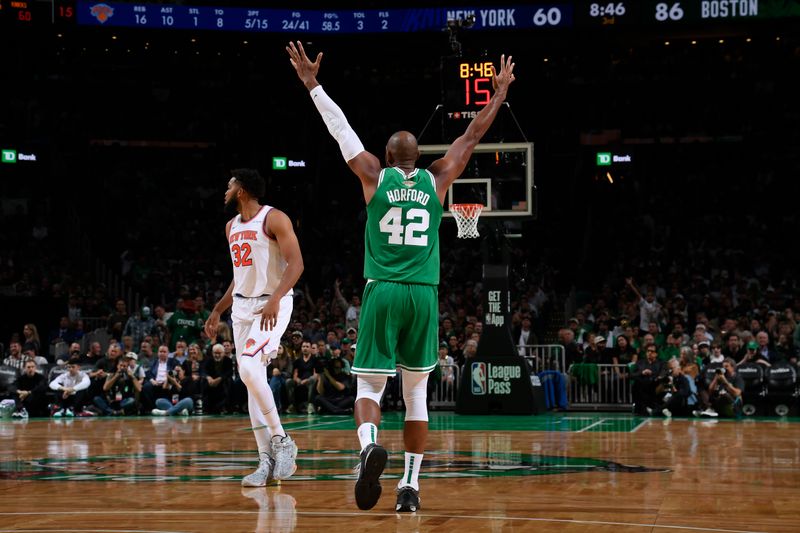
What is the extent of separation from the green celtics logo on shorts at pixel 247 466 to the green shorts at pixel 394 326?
2.13 metres

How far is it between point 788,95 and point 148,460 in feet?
84.3

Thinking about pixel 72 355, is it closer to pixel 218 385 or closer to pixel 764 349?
pixel 218 385

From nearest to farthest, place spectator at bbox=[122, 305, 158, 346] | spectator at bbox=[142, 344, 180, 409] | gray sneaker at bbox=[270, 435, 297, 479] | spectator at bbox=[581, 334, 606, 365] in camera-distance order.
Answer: gray sneaker at bbox=[270, 435, 297, 479], spectator at bbox=[142, 344, 180, 409], spectator at bbox=[581, 334, 606, 365], spectator at bbox=[122, 305, 158, 346]

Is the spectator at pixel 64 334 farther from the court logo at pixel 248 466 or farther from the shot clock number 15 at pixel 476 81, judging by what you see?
the court logo at pixel 248 466

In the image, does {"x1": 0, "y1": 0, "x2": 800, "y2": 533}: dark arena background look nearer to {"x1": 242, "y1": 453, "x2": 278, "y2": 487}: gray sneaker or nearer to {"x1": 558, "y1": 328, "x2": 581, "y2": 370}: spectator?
{"x1": 558, "y1": 328, "x2": 581, "y2": 370}: spectator

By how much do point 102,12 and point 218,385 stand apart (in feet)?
40.7

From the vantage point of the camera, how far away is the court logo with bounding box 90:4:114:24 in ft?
90.2

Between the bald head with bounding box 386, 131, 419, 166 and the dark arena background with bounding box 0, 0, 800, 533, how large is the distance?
81.4 inches

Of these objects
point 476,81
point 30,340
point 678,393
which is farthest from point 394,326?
point 30,340

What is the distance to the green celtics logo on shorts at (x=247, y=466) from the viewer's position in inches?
329

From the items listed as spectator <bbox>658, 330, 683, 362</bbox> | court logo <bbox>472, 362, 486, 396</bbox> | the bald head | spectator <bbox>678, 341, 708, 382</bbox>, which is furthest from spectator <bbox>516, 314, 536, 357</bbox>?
the bald head

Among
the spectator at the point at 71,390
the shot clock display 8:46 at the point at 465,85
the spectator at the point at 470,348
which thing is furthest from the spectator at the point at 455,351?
the spectator at the point at 71,390

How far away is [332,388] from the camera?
A: 19.5 m

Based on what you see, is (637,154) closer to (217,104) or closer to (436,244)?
(217,104)
